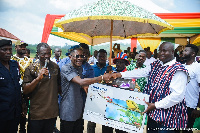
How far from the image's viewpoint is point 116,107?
8.88 feet

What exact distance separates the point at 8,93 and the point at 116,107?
1.79 m

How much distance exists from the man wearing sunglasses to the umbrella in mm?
671

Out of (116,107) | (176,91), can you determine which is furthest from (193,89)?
Answer: (116,107)

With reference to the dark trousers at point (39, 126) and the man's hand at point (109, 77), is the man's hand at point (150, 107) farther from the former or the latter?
the dark trousers at point (39, 126)

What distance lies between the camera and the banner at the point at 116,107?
2551 mm

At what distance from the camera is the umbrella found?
221 centimetres

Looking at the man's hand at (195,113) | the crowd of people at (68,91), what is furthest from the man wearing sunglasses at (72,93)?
the man's hand at (195,113)

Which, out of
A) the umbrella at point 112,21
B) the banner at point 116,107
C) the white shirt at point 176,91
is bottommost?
the banner at point 116,107

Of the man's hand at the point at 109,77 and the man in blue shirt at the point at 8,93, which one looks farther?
the man's hand at the point at 109,77

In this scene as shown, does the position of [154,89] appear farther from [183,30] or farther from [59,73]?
[183,30]

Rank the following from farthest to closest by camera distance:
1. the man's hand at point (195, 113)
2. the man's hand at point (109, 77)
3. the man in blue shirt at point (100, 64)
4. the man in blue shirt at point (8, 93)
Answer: the man in blue shirt at point (100, 64)
the man's hand at point (195, 113)
the man's hand at point (109, 77)
the man in blue shirt at point (8, 93)

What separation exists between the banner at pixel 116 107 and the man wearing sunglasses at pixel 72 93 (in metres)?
0.21

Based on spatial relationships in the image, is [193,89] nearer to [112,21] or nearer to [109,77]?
[109,77]

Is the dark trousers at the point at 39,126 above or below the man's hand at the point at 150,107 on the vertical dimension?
below
